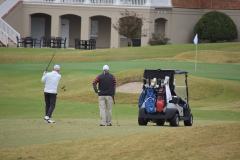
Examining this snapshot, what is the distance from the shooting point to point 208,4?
53.8 metres

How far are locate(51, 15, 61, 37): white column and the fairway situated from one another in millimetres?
6607

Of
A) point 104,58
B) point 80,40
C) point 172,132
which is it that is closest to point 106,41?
point 80,40

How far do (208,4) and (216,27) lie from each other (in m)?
Result: 4.29

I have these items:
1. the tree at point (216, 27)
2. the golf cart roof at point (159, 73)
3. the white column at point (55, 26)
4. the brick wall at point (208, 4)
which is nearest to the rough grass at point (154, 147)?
the golf cart roof at point (159, 73)

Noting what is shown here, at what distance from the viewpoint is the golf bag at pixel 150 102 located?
1508 cm

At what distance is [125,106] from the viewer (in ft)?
79.2

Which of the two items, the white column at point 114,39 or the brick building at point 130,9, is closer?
the brick building at point 130,9

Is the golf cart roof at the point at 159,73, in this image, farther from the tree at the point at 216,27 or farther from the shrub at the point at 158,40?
the shrub at the point at 158,40

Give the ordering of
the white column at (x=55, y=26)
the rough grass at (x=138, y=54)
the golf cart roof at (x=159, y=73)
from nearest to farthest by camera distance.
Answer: the golf cart roof at (x=159, y=73), the rough grass at (x=138, y=54), the white column at (x=55, y=26)

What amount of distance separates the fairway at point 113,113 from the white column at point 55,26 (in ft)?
21.7

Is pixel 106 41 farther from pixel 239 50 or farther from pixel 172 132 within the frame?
pixel 172 132

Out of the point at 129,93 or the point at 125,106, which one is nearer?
the point at 125,106

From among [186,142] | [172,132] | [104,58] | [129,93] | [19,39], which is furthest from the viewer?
[19,39]

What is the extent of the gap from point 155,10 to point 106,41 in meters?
7.02
